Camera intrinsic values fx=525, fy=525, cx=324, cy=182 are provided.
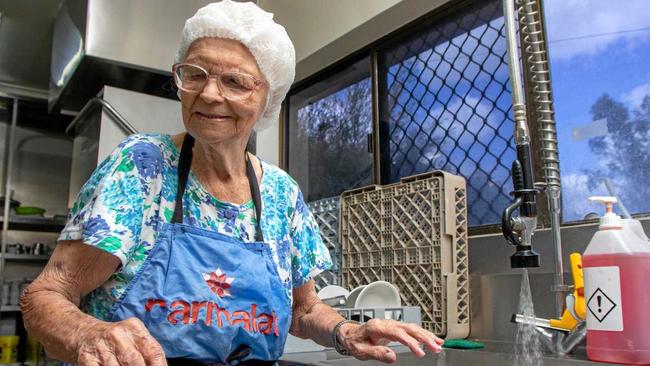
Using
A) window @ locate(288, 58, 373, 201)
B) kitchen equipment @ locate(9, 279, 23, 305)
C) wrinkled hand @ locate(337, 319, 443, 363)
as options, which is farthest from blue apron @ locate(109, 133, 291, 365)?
kitchen equipment @ locate(9, 279, 23, 305)

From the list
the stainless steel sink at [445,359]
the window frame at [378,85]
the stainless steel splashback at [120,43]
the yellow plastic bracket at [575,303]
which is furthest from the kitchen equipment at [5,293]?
the yellow plastic bracket at [575,303]

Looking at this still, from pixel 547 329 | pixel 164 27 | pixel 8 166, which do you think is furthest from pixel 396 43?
pixel 8 166

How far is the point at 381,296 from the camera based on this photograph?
1649mm

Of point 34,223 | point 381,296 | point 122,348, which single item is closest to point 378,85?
point 381,296

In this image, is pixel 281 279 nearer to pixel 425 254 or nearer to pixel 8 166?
pixel 425 254

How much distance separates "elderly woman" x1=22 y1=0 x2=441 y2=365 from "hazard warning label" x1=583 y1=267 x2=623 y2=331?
0.45 meters

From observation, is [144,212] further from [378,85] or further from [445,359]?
[378,85]

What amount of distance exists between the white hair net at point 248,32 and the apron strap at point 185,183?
18cm

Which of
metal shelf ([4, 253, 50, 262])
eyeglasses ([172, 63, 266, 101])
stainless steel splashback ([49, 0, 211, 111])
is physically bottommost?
metal shelf ([4, 253, 50, 262])

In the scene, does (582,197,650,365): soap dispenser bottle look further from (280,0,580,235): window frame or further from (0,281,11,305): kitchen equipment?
(0,281,11,305): kitchen equipment

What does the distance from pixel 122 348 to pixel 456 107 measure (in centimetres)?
161

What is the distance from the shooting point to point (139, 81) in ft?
7.52

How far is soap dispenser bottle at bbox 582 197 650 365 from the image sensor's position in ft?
3.49

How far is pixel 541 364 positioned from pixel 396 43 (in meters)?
1.44
